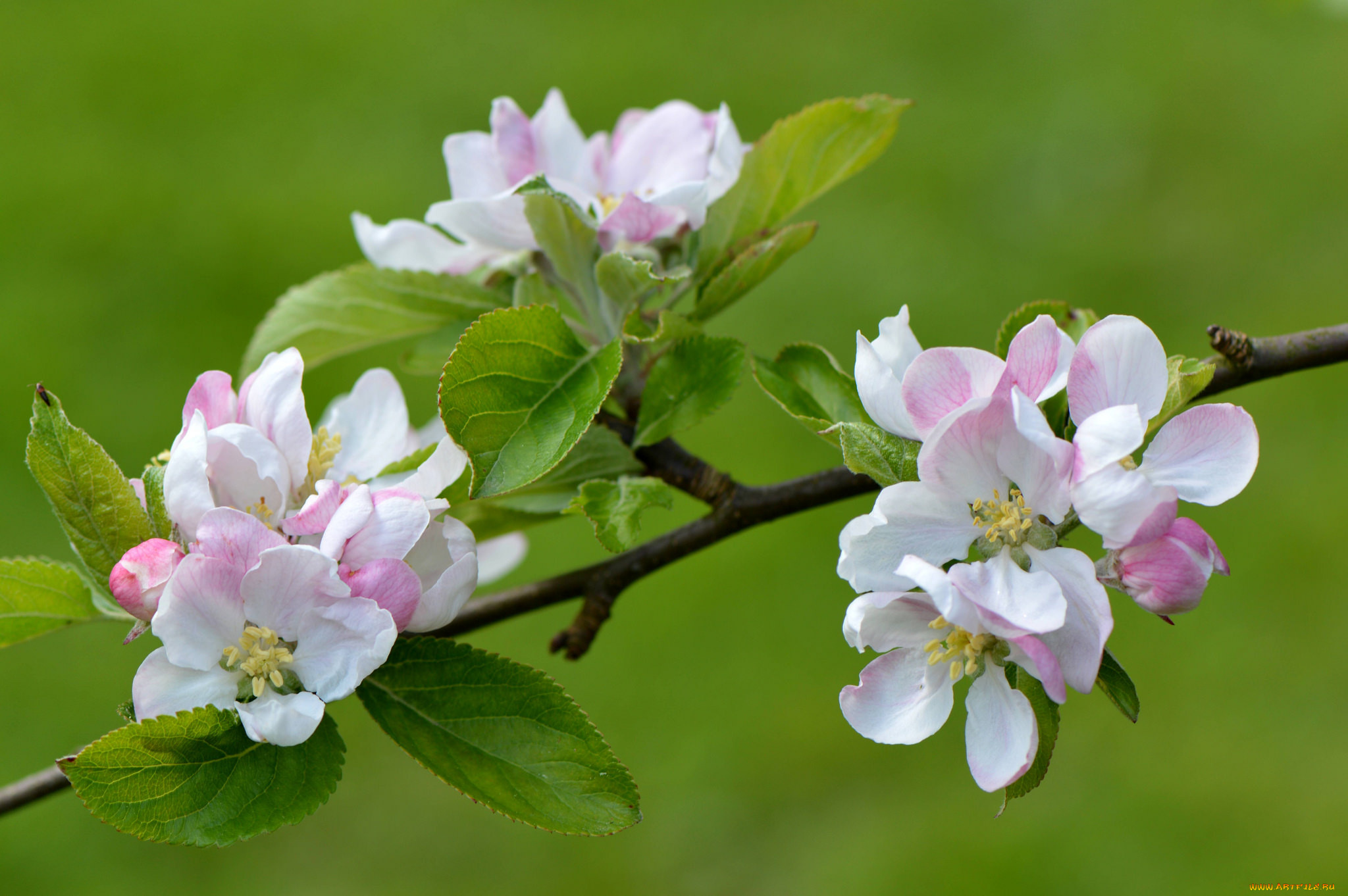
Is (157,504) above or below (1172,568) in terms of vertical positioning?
above

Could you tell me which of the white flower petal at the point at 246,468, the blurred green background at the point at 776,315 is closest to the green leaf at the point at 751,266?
the white flower petal at the point at 246,468

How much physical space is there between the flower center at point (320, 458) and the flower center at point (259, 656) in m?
0.12

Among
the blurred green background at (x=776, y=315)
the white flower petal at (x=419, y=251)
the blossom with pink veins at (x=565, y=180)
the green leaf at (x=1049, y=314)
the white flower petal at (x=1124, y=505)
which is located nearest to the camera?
the white flower petal at (x=1124, y=505)

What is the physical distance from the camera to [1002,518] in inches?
26.2

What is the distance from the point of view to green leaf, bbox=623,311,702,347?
88cm

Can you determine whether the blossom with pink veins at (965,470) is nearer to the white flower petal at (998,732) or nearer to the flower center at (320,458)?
the white flower petal at (998,732)

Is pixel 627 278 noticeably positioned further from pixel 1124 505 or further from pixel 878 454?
pixel 1124 505

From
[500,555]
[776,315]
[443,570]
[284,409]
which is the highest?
[284,409]

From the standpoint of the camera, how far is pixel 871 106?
1.02 m

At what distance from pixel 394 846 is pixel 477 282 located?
1.83m

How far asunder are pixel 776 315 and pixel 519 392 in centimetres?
264

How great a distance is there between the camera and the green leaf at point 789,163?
1017 mm

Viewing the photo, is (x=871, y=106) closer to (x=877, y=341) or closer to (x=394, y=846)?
(x=877, y=341)

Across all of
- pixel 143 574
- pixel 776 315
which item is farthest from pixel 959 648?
pixel 776 315
